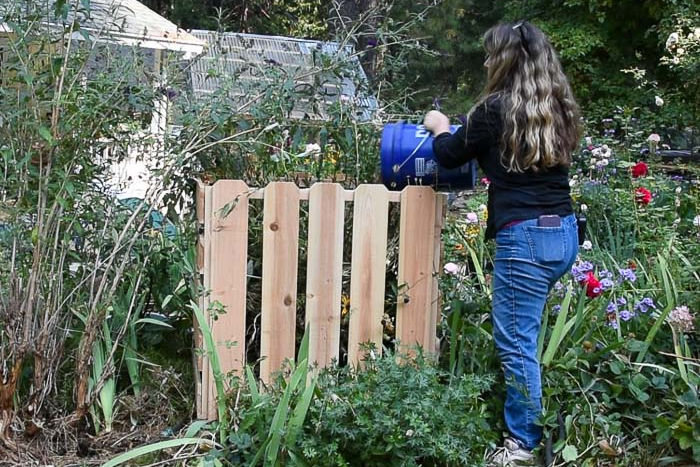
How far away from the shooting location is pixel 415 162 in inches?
118

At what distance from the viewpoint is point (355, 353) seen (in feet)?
10.0

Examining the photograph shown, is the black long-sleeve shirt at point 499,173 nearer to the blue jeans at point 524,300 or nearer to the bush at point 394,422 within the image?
the blue jeans at point 524,300

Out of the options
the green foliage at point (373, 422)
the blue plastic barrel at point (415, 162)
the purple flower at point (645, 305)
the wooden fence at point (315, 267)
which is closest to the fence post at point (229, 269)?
the wooden fence at point (315, 267)

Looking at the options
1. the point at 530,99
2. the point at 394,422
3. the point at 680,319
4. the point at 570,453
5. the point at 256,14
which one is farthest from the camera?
the point at 256,14

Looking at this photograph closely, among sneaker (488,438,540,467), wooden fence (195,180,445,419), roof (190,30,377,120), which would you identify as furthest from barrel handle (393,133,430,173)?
sneaker (488,438,540,467)

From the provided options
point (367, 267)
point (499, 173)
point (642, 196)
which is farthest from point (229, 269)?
point (642, 196)

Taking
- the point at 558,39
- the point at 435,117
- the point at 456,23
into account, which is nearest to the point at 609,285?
the point at 435,117

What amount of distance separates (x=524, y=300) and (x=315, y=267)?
2.55 feet

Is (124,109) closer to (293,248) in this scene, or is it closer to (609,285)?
(293,248)

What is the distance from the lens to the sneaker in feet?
9.37

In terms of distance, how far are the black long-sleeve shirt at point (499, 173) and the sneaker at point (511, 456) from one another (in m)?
0.81

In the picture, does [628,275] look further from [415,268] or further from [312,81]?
[312,81]

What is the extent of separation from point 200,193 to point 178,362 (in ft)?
2.69

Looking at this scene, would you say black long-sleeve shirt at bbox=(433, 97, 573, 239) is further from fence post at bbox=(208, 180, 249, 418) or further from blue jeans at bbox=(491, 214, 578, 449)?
fence post at bbox=(208, 180, 249, 418)
